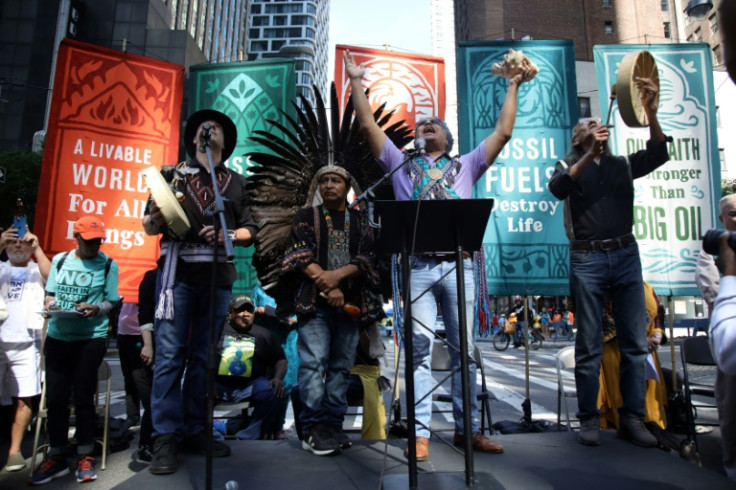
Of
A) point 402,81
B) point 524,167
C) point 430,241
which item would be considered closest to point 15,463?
point 430,241

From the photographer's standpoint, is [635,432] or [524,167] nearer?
[635,432]

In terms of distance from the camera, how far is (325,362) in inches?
134

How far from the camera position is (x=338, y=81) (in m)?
5.98

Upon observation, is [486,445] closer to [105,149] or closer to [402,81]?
[402,81]

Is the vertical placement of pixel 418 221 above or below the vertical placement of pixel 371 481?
above

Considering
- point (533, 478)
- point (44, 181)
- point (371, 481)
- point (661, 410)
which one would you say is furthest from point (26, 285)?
point (661, 410)

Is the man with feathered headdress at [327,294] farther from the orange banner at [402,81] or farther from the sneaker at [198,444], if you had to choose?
the orange banner at [402,81]

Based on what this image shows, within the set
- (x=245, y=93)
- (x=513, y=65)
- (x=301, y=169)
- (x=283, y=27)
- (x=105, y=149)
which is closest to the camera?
(x=513, y=65)

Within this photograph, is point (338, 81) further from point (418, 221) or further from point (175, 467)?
point (175, 467)

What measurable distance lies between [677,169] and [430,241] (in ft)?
14.9

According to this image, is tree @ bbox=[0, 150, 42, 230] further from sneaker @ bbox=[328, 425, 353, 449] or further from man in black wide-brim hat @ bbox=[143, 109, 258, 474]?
sneaker @ bbox=[328, 425, 353, 449]

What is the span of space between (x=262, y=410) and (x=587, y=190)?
130 inches

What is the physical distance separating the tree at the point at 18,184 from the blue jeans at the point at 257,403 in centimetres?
1797

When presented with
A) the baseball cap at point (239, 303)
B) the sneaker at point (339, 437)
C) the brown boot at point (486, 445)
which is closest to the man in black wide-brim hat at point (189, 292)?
the sneaker at point (339, 437)
